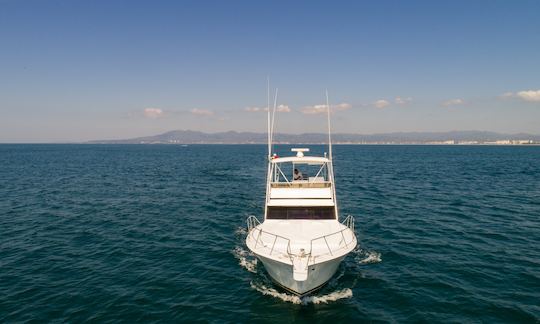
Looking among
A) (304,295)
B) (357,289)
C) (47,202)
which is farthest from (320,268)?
(47,202)

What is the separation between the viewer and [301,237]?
629 inches

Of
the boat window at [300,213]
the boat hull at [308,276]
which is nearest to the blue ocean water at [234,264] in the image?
the boat hull at [308,276]

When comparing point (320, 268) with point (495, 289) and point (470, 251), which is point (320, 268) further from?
point (470, 251)

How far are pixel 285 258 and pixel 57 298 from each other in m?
11.4

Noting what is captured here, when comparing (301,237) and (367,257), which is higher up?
(301,237)

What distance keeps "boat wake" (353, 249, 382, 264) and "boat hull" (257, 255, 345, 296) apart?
520cm

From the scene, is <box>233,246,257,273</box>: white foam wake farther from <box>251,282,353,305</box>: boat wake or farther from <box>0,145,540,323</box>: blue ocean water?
<box>251,282,353,305</box>: boat wake

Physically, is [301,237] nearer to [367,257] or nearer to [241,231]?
[367,257]

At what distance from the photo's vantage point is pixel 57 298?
1485cm

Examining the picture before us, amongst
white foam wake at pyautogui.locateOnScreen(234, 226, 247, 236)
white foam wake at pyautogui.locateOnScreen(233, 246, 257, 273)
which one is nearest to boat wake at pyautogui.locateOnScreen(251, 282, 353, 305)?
white foam wake at pyautogui.locateOnScreen(233, 246, 257, 273)

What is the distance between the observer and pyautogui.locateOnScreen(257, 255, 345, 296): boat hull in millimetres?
13586

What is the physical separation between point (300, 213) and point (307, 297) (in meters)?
5.84

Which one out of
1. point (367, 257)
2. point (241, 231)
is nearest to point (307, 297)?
point (367, 257)

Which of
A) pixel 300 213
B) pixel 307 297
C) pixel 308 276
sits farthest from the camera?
pixel 300 213
